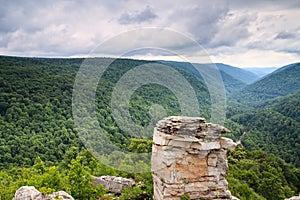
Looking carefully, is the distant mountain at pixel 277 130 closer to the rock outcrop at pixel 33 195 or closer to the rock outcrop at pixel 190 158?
the rock outcrop at pixel 190 158

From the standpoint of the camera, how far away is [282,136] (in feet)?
362

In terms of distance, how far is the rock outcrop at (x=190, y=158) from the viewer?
1986 cm

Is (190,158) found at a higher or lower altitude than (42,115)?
higher

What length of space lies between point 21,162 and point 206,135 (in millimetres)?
53749

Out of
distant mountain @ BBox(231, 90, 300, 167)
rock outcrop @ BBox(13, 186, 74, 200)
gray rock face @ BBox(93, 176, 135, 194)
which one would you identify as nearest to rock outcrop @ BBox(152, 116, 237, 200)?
rock outcrop @ BBox(13, 186, 74, 200)

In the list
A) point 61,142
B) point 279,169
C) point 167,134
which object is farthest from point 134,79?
point 167,134

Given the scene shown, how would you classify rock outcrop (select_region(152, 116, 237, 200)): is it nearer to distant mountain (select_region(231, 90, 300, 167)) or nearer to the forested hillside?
the forested hillside

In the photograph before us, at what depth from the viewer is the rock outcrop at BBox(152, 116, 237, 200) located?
19859mm

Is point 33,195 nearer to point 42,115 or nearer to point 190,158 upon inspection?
point 190,158

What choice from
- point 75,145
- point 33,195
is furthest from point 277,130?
point 33,195

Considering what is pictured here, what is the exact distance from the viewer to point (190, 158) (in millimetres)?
19953

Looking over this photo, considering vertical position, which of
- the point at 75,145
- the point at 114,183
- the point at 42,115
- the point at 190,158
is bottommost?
the point at 75,145

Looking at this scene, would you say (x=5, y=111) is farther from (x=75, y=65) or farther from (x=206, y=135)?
(x=75, y=65)

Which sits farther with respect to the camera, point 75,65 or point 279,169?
point 75,65
